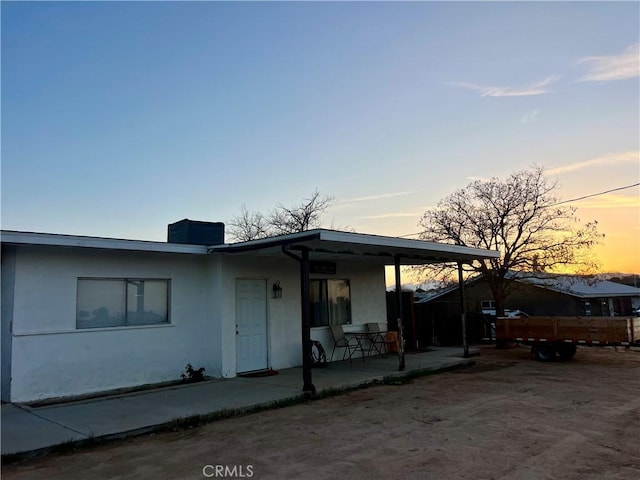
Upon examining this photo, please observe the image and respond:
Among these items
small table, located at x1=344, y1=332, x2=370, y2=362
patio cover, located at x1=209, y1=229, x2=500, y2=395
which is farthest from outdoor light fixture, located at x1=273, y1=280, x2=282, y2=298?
small table, located at x1=344, y1=332, x2=370, y2=362

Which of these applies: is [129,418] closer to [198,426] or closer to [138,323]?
[198,426]

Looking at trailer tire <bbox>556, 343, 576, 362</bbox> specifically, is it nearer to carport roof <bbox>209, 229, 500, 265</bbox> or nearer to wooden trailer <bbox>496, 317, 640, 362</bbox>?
wooden trailer <bbox>496, 317, 640, 362</bbox>

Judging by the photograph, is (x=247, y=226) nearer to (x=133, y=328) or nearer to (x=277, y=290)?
(x=277, y=290)

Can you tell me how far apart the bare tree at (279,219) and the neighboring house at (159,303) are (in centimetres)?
1750

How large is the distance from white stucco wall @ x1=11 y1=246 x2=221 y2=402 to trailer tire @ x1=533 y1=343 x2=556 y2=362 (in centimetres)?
813

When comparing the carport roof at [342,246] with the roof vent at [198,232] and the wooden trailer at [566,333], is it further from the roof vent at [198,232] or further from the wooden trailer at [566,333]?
the wooden trailer at [566,333]

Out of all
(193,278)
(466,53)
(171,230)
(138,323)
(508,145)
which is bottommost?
(138,323)

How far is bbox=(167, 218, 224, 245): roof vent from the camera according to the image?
1042 centimetres

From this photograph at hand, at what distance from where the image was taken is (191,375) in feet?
31.2

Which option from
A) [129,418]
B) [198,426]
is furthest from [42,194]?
[198,426]

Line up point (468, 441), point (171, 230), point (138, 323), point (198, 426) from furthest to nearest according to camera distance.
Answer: point (171, 230) → point (138, 323) → point (198, 426) → point (468, 441)

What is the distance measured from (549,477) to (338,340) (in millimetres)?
7976

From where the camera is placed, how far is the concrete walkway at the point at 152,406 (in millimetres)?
5617

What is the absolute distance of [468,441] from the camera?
5082 mm
